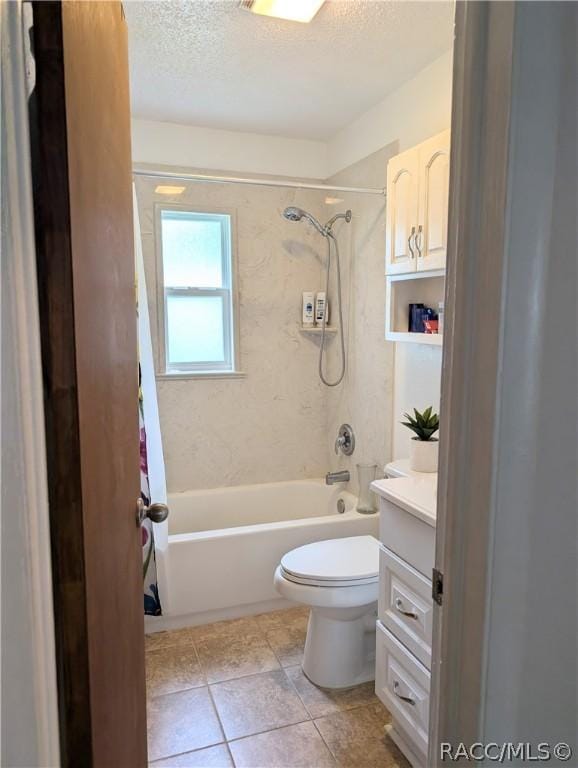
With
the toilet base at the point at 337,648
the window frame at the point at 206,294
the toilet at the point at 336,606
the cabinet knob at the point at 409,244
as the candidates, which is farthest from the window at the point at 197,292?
the toilet base at the point at 337,648

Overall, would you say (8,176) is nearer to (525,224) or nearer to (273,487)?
(525,224)

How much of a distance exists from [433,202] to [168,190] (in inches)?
64.0

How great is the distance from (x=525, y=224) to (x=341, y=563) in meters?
1.56

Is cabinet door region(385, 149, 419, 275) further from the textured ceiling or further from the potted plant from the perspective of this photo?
the potted plant

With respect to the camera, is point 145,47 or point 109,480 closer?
point 109,480

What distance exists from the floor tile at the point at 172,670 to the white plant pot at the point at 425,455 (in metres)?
1.20

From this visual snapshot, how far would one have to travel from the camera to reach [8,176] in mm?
645

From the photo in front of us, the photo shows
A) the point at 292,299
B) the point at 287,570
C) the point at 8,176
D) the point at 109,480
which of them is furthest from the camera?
the point at 292,299

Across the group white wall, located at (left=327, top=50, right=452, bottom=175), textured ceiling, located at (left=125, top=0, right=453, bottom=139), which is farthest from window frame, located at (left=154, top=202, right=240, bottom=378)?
white wall, located at (left=327, top=50, right=452, bottom=175)

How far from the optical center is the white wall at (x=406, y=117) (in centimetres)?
208

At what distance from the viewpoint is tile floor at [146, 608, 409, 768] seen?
164 centimetres

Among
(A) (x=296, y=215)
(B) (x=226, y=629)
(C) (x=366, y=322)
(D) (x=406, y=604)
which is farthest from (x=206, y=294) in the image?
(D) (x=406, y=604)

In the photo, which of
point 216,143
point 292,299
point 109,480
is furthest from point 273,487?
point 109,480

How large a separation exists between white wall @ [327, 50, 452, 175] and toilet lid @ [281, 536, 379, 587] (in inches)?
69.4
